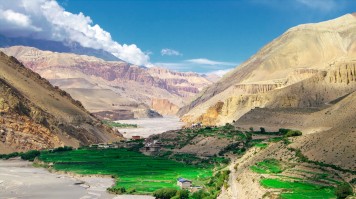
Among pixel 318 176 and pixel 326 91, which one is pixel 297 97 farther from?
pixel 318 176

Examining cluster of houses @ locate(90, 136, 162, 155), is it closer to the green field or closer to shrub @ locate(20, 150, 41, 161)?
shrub @ locate(20, 150, 41, 161)

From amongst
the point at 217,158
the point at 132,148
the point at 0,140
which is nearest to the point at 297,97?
the point at 132,148

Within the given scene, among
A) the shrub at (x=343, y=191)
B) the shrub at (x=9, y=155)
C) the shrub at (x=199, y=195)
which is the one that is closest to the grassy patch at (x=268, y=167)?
the shrub at (x=199, y=195)

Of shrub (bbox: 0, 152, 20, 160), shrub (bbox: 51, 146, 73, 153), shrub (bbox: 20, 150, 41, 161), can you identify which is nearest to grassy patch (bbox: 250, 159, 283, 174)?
shrub (bbox: 20, 150, 41, 161)

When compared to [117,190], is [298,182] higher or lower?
higher

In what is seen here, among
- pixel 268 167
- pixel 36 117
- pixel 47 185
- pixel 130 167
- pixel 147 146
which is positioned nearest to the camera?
pixel 268 167

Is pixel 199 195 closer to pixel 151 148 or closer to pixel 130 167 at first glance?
pixel 130 167

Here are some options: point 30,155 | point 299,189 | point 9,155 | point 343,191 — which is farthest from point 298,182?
point 9,155
